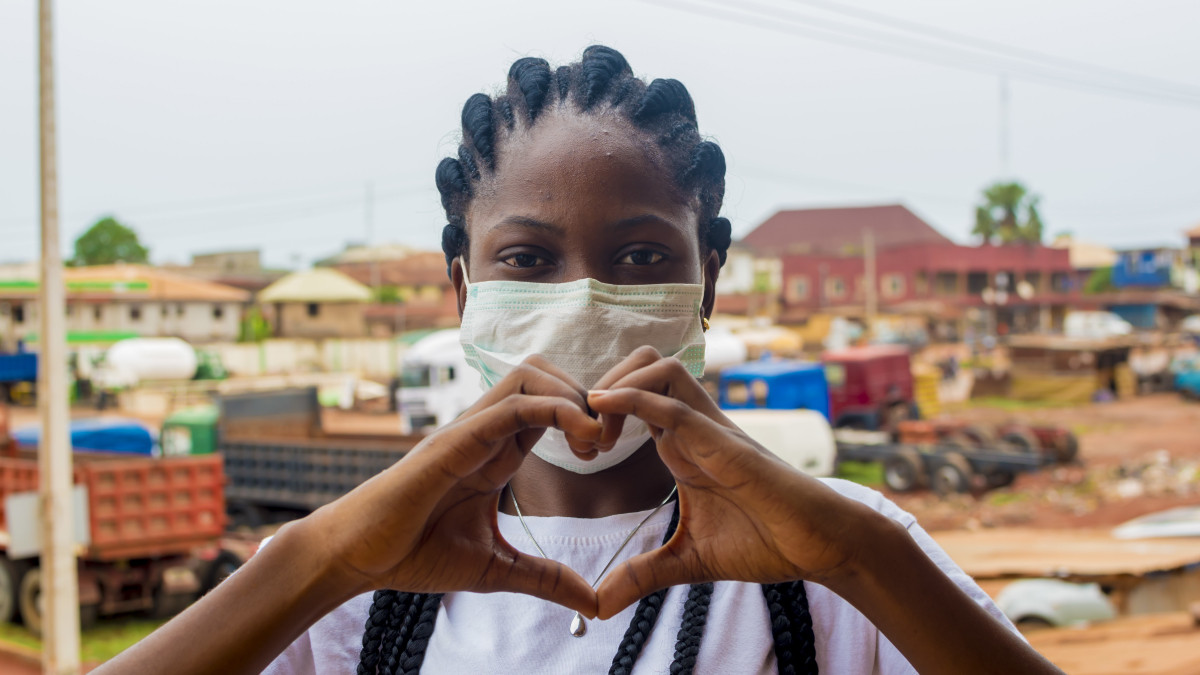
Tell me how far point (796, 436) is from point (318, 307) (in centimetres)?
3056

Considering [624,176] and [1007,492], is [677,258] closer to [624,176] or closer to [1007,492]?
[624,176]

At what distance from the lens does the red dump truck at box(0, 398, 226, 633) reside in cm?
803

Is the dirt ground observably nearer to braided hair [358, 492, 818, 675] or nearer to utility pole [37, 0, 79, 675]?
utility pole [37, 0, 79, 675]

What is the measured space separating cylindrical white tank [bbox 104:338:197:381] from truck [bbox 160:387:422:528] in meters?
15.9

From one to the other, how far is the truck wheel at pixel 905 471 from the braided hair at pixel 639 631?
13.9m

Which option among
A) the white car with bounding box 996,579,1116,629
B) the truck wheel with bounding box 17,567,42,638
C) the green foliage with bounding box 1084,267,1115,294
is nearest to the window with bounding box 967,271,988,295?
the green foliage with bounding box 1084,267,1115,294

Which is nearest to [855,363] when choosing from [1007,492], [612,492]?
[1007,492]

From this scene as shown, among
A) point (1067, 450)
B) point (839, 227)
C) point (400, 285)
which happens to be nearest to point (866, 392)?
point (1067, 450)

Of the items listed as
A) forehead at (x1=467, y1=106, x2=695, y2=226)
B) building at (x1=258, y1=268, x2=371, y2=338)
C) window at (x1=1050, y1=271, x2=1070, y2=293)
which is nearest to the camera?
forehead at (x1=467, y1=106, x2=695, y2=226)

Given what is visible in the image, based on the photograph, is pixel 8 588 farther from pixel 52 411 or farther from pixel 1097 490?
pixel 1097 490

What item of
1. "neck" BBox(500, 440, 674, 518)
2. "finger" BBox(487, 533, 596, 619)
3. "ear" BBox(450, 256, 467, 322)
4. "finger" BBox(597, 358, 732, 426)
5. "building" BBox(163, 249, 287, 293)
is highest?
"building" BBox(163, 249, 287, 293)

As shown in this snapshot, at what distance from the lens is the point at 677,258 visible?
1.59 meters

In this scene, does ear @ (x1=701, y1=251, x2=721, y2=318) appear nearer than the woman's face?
No

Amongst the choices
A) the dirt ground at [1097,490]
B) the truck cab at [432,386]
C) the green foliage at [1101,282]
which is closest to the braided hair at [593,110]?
the dirt ground at [1097,490]
